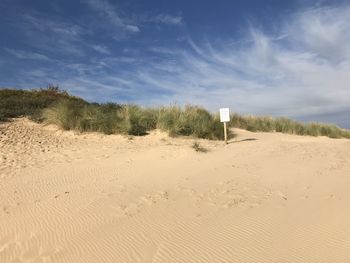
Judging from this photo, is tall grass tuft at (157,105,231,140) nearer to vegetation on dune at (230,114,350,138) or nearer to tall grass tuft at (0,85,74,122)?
vegetation on dune at (230,114,350,138)

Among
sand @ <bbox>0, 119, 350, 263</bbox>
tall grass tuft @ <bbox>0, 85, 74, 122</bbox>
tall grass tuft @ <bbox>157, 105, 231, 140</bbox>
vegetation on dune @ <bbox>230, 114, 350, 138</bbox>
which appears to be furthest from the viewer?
vegetation on dune @ <bbox>230, 114, 350, 138</bbox>

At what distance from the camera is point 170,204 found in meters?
6.49

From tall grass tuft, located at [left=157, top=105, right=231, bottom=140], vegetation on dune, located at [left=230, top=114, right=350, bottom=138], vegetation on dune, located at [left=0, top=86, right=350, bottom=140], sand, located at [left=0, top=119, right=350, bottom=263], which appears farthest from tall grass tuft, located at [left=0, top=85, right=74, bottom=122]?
vegetation on dune, located at [left=230, top=114, right=350, bottom=138]

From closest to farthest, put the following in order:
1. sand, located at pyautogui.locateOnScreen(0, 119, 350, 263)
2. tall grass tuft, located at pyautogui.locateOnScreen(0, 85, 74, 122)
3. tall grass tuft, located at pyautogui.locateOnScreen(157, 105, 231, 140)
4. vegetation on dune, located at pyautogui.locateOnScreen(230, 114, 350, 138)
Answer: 1. sand, located at pyautogui.locateOnScreen(0, 119, 350, 263)
2. tall grass tuft, located at pyautogui.locateOnScreen(157, 105, 231, 140)
3. tall grass tuft, located at pyautogui.locateOnScreen(0, 85, 74, 122)
4. vegetation on dune, located at pyautogui.locateOnScreen(230, 114, 350, 138)

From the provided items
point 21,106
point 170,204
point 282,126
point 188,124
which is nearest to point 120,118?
point 188,124

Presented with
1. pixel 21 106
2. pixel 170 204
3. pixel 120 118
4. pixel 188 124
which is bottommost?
pixel 170 204

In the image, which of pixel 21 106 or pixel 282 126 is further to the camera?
pixel 282 126

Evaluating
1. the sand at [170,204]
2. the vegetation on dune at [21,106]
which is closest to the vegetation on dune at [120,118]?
the vegetation on dune at [21,106]

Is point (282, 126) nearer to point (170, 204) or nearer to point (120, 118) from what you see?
point (120, 118)

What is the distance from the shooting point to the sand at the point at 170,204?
4895 millimetres

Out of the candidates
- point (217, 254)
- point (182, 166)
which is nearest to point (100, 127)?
point (182, 166)

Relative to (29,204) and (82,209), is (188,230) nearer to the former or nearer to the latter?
(82,209)

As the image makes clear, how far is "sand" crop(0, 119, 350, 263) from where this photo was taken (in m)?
4.89

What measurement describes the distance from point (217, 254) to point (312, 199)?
10.2ft
